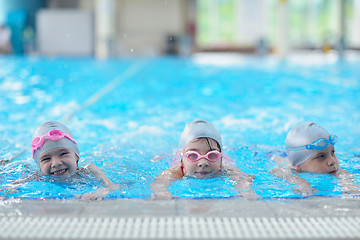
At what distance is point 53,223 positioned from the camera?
2285mm

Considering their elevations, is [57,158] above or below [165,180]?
above

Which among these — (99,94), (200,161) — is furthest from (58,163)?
(99,94)

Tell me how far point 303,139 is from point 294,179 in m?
0.36

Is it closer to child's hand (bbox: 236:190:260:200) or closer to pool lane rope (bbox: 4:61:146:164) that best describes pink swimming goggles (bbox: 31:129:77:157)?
pool lane rope (bbox: 4:61:146:164)

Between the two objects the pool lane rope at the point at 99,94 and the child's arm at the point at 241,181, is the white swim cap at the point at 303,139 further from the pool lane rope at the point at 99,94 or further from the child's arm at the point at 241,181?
the pool lane rope at the point at 99,94

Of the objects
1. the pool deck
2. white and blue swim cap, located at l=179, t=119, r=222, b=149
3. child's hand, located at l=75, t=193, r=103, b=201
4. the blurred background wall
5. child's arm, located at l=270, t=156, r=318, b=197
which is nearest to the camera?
the pool deck

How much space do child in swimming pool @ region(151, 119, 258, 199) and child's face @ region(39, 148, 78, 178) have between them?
23.4 inches

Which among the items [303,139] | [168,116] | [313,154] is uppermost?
[303,139]

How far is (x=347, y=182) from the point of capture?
3.34m

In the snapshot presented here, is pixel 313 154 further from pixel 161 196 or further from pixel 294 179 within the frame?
pixel 161 196

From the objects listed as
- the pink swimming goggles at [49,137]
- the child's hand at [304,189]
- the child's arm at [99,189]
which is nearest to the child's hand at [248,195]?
the child's hand at [304,189]

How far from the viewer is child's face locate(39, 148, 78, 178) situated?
328 centimetres

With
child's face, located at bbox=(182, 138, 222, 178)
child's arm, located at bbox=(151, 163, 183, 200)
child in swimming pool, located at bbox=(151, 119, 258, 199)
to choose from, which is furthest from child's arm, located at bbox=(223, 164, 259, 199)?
child's arm, located at bbox=(151, 163, 183, 200)

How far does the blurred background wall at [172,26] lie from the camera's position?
24.0m
